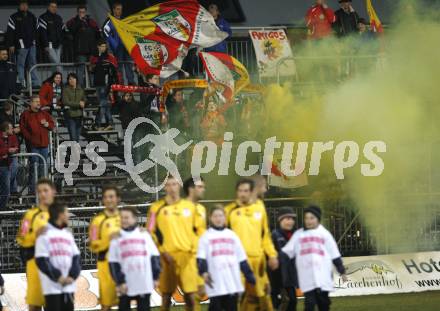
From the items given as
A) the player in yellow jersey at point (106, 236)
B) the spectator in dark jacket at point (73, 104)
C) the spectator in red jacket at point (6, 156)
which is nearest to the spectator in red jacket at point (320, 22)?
the spectator in dark jacket at point (73, 104)

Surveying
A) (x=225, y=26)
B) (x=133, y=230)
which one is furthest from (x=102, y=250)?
(x=225, y=26)

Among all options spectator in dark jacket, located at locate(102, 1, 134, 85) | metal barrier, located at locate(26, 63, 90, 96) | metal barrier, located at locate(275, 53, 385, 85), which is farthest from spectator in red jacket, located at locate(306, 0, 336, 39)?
metal barrier, located at locate(26, 63, 90, 96)

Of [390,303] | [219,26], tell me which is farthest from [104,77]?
[390,303]

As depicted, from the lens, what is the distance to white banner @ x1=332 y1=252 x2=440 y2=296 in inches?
908

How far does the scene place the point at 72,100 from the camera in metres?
25.7

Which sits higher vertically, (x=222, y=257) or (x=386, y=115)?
(x=386, y=115)

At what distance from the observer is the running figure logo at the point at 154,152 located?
24.4 meters

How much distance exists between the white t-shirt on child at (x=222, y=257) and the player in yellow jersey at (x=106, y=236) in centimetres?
132

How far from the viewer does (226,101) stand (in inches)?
1012

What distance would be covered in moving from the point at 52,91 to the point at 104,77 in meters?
1.19

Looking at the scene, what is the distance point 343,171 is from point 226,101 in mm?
2815

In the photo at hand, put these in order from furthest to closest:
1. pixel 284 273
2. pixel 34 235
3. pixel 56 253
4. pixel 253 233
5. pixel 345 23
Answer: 1. pixel 345 23
2. pixel 284 273
3. pixel 253 233
4. pixel 34 235
5. pixel 56 253

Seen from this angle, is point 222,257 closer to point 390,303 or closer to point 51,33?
point 390,303

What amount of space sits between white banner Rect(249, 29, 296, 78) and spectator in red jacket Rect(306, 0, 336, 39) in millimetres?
651
